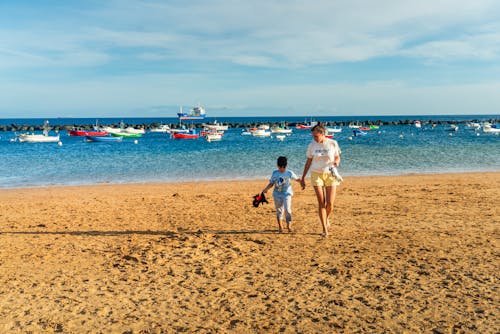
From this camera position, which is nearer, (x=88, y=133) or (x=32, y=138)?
(x=32, y=138)

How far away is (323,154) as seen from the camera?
6.90 m

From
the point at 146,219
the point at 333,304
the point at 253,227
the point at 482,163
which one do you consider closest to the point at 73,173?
the point at 146,219

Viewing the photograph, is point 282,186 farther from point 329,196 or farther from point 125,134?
point 125,134

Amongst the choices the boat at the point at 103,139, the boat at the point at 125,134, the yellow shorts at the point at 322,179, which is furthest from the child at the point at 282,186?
the boat at the point at 125,134

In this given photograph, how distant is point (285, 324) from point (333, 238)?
3285mm

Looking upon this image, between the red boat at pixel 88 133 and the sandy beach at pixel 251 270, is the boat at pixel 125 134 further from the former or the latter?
the sandy beach at pixel 251 270

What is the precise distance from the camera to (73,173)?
22.8 m

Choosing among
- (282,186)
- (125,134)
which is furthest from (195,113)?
(282,186)

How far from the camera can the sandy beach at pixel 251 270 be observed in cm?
438

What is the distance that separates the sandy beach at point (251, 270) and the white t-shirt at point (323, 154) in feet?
4.15

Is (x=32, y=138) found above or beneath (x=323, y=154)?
beneath

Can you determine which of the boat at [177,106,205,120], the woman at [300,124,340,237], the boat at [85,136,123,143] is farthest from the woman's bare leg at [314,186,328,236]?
the boat at [177,106,205,120]

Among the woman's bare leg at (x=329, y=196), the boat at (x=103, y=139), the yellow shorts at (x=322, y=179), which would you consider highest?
the yellow shorts at (x=322, y=179)

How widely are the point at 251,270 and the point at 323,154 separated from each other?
227cm
